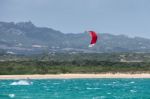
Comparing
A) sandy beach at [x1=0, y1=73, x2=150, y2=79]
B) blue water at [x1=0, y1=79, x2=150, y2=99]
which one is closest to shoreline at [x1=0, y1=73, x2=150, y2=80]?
sandy beach at [x1=0, y1=73, x2=150, y2=79]

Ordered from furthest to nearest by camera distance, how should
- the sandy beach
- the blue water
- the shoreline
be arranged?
1. the sandy beach
2. the shoreline
3. the blue water

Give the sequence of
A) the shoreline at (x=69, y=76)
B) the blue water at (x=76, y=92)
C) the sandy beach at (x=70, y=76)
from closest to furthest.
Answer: the blue water at (x=76, y=92) → the shoreline at (x=69, y=76) → the sandy beach at (x=70, y=76)

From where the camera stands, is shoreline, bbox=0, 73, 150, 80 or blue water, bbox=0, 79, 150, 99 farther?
shoreline, bbox=0, 73, 150, 80

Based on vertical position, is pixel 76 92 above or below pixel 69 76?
above

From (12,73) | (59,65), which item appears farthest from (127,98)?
(59,65)

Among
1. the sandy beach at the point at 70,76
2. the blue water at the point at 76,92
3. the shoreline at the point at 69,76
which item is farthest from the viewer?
the sandy beach at the point at 70,76

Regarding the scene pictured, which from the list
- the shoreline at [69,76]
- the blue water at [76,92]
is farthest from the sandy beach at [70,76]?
the blue water at [76,92]

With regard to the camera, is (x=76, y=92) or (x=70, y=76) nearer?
(x=76, y=92)

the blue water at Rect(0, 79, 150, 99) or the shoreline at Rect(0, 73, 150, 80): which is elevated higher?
the blue water at Rect(0, 79, 150, 99)

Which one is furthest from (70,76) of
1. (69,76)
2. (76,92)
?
(76,92)

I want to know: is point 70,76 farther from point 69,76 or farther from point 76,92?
point 76,92

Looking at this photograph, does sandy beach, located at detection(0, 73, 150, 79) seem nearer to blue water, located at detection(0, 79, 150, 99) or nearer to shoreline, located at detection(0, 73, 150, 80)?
shoreline, located at detection(0, 73, 150, 80)

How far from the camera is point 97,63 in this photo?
568ft

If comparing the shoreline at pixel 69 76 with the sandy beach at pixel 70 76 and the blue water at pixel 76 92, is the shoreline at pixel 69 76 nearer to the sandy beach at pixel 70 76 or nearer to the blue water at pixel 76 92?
the sandy beach at pixel 70 76
